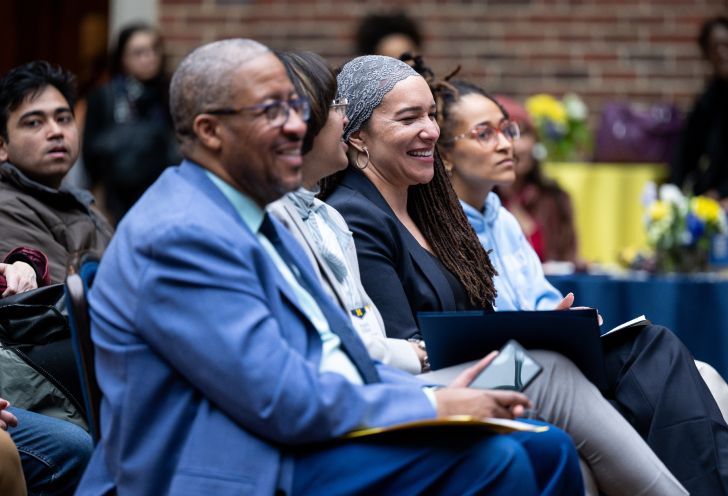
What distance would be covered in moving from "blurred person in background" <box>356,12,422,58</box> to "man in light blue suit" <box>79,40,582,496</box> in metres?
4.89

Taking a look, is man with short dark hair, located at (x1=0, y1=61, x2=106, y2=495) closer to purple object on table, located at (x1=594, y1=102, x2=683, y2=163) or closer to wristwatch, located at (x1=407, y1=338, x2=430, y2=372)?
wristwatch, located at (x1=407, y1=338, x2=430, y2=372)

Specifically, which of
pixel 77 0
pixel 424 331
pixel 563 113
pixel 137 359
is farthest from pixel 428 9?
pixel 137 359

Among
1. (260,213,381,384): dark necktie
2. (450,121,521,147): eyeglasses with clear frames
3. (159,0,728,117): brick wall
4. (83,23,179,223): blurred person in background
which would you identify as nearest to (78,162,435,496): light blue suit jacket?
(260,213,381,384): dark necktie

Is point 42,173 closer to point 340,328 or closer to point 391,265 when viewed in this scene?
point 391,265

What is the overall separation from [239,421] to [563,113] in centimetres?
538

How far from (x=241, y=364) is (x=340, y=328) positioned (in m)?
0.40

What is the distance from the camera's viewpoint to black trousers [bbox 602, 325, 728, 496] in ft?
11.5

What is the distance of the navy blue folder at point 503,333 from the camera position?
3.12m

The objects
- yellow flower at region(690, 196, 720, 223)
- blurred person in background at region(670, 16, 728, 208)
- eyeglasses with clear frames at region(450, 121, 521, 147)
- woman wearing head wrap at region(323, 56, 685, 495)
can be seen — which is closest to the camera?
woman wearing head wrap at region(323, 56, 685, 495)

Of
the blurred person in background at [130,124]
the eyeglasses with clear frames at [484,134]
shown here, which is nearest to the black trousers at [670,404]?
the eyeglasses with clear frames at [484,134]

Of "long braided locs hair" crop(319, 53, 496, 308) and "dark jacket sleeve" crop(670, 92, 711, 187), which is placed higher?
"long braided locs hair" crop(319, 53, 496, 308)

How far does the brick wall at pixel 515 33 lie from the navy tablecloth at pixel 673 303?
280 cm

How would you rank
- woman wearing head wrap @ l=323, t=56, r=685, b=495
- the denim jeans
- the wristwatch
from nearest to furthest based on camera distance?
the denim jeans, the wristwatch, woman wearing head wrap @ l=323, t=56, r=685, b=495

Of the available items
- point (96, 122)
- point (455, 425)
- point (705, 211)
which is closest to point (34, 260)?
point (455, 425)
